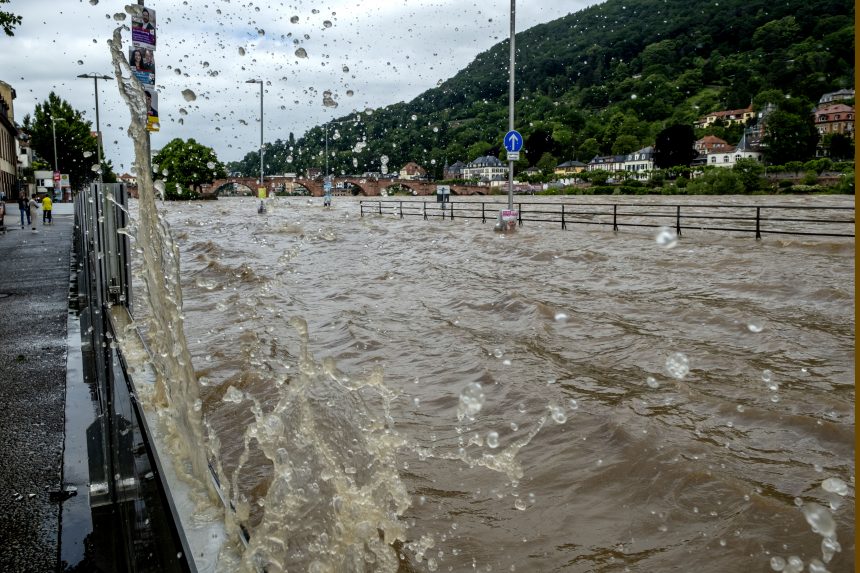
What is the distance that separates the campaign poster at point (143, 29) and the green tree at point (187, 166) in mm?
102430

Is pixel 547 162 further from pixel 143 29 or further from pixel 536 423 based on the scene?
pixel 536 423

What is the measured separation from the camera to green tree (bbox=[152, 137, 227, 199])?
107688 mm

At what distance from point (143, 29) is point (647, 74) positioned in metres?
132

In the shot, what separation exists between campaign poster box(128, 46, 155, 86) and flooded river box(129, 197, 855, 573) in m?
3.75

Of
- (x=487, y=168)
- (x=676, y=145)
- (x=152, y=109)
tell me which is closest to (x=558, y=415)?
(x=152, y=109)

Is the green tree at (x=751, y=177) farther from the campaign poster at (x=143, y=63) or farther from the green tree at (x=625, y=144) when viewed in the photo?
the green tree at (x=625, y=144)

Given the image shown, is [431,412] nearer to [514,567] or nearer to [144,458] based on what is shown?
[514,567]

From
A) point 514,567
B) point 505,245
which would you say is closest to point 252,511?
point 514,567

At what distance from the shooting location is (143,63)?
34.2 feet

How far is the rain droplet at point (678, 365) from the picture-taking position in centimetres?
756

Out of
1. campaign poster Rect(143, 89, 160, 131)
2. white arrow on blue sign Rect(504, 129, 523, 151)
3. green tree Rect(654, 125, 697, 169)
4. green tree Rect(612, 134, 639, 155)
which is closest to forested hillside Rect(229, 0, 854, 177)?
green tree Rect(612, 134, 639, 155)

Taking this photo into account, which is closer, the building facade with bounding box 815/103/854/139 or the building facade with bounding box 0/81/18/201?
the building facade with bounding box 0/81/18/201

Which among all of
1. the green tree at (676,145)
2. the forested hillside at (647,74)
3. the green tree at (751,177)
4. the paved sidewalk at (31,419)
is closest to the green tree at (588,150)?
the forested hillside at (647,74)

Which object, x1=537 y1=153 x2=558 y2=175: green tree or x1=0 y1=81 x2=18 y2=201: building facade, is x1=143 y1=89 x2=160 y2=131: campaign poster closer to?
x1=0 y1=81 x2=18 y2=201: building facade
